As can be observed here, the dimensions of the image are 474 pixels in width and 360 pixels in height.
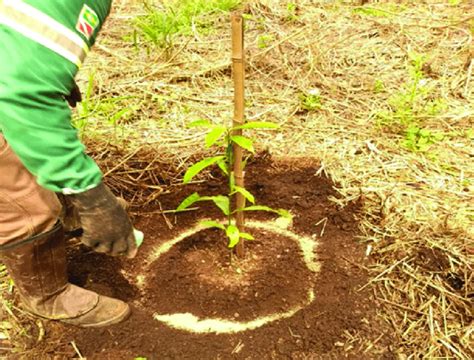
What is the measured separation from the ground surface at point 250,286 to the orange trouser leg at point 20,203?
1.46 ft

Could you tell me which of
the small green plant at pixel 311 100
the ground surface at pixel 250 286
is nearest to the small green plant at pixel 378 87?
the small green plant at pixel 311 100

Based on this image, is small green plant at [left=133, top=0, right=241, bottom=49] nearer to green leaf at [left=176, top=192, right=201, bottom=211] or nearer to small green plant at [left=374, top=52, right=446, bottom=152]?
small green plant at [left=374, top=52, right=446, bottom=152]

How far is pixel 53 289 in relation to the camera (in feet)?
5.50

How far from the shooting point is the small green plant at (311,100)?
2833 mm

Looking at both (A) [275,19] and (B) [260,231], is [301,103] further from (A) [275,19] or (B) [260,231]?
(A) [275,19]

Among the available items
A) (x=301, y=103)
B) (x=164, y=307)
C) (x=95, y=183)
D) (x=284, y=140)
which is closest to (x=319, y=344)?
(x=164, y=307)

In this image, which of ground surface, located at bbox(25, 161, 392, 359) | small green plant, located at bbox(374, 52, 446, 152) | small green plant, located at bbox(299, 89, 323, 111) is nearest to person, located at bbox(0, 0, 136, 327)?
ground surface, located at bbox(25, 161, 392, 359)

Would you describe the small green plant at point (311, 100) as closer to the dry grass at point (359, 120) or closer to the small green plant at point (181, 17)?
the dry grass at point (359, 120)

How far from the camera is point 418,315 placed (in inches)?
65.8

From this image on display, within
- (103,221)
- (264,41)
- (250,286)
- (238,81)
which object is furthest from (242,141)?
(264,41)

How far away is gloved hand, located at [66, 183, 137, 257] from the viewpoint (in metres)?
1.42

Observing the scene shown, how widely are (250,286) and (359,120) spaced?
1.38 meters

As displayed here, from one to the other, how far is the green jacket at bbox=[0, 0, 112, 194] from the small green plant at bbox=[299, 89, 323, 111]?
1743 millimetres

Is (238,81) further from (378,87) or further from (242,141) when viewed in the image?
(378,87)
